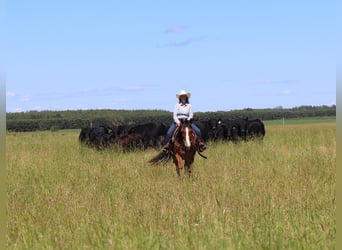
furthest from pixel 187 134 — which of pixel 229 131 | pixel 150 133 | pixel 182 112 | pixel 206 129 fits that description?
pixel 229 131

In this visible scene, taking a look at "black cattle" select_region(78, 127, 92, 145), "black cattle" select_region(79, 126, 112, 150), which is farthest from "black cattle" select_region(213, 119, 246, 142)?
"black cattle" select_region(78, 127, 92, 145)

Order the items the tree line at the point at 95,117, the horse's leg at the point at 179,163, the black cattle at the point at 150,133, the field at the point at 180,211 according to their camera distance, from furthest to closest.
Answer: the tree line at the point at 95,117 < the black cattle at the point at 150,133 < the horse's leg at the point at 179,163 < the field at the point at 180,211

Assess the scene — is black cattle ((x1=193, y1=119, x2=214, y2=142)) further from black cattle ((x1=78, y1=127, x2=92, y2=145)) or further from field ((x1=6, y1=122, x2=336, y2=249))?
field ((x1=6, y1=122, x2=336, y2=249))

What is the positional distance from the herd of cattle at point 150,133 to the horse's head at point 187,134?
7.55 meters

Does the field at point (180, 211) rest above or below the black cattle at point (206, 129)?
below

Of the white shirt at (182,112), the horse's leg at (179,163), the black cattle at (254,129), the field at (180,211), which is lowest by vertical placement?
the field at (180,211)

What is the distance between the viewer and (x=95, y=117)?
2950 inches

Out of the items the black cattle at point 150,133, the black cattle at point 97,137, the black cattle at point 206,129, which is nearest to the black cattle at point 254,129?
the black cattle at point 206,129

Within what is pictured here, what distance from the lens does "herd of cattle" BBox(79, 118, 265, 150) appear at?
1902 centimetres

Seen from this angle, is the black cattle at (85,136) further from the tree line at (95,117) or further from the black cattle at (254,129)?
the tree line at (95,117)

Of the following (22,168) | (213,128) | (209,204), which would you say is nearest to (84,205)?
(209,204)

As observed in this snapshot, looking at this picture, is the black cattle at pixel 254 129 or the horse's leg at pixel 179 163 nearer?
the horse's leg at pixel 179 163

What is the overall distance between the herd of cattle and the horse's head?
755cm

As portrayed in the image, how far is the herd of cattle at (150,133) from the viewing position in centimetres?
1902
